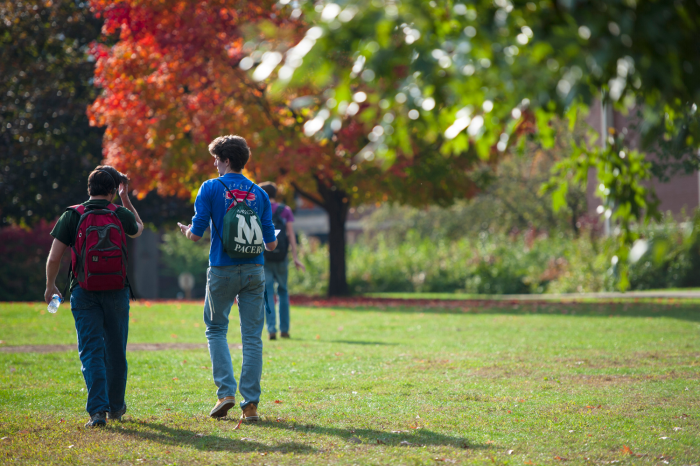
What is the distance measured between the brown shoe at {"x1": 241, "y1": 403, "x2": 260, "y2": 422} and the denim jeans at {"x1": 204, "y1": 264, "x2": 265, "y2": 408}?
0.03 metres

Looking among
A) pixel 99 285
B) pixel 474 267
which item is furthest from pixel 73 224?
pixel 474 267

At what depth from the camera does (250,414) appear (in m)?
5.09

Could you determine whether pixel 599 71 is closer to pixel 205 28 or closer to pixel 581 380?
pixel 581 380

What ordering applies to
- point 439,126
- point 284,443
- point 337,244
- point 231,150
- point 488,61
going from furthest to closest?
point 337,244
point 231,150
point 284,443
point 439,126
point 488,61

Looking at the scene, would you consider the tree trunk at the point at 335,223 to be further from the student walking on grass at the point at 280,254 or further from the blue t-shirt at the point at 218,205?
the blue t-shirt at the point at 218,205

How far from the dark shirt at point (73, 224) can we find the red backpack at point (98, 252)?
43mm

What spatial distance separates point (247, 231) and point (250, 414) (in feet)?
4.29

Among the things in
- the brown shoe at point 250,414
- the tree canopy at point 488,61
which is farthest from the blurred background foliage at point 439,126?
the brown shoe at point 250,414

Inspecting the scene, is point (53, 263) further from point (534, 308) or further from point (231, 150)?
point (534, 308)

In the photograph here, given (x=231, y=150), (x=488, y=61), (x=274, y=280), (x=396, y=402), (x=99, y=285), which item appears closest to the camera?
(x=488, y=61)

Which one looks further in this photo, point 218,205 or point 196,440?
point 218,205

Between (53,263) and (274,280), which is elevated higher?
(53,263)

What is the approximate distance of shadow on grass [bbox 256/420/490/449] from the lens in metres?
4.38

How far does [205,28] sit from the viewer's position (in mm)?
15336
